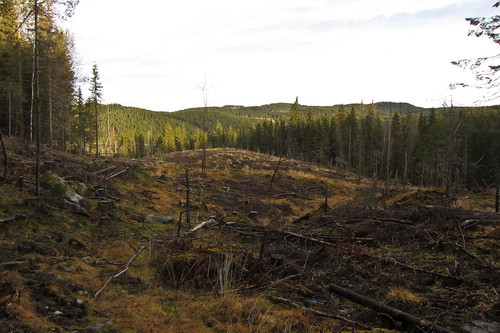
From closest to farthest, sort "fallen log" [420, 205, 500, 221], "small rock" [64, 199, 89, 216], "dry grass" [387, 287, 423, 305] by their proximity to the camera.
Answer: "dry grass" [387, 287, 423, 305] → "fallen log" [420, 205, 500, 221] → "small rock" [64, 199, 89, 216]

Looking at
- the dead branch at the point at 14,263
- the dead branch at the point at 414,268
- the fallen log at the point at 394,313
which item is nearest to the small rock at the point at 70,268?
the dead branch at the point at 14,263

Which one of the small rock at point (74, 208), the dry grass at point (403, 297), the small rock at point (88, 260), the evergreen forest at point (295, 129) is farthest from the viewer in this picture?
the evergreen forest at point (295, 129)

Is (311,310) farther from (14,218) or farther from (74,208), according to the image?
(74,208)

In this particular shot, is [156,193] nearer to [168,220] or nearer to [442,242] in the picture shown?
[168,220]

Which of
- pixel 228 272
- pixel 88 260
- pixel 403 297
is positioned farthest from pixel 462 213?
pixel 88 260

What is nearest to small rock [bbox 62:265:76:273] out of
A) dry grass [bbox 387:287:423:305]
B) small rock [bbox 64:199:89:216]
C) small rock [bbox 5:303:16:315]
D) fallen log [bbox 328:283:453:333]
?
small rock [bbox 5:303:16:315]

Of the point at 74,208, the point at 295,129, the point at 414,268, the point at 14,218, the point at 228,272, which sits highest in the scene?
the point at 295,129

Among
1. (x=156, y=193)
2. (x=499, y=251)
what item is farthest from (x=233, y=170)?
(x=499, y=251)

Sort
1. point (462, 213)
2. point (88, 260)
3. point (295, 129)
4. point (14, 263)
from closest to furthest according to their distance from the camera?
point (14, 263) → point (88, 260) → point (462, 213) → point (295, 129)

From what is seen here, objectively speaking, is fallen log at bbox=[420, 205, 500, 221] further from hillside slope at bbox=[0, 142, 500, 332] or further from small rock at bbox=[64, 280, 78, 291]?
small rock at bbox=[64, 280, 78, 291]

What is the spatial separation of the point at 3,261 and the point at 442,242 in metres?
7.82

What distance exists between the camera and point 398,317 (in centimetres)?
324

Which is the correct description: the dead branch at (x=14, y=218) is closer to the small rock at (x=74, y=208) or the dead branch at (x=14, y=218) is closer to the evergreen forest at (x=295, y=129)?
the small rock at (x=74, y=208)

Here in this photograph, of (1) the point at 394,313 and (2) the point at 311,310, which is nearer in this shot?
(1) the point at 394,313
